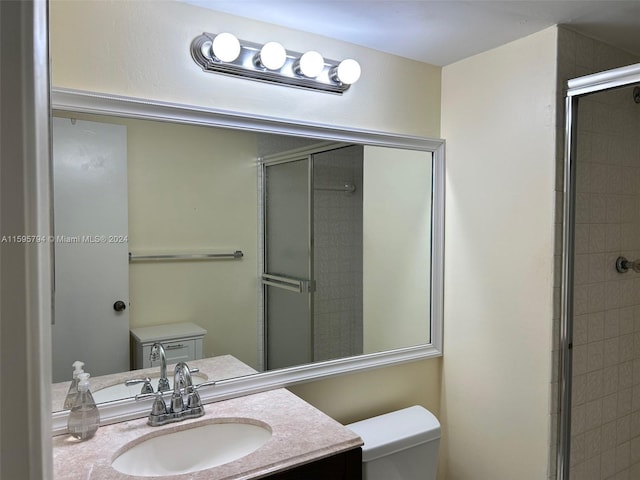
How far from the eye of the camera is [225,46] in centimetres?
153

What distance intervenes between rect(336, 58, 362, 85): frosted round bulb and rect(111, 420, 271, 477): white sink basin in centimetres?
128

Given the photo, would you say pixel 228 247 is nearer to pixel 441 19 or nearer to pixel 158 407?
pixel 158 407

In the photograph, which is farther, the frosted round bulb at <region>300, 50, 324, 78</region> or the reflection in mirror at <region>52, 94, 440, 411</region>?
the frosted round bulb at <region>300, 50, 324, 78</region>

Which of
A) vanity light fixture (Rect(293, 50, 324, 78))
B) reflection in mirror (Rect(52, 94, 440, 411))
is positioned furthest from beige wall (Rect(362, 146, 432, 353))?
vanity light fixture (Rect(293, 50, 324, 78))

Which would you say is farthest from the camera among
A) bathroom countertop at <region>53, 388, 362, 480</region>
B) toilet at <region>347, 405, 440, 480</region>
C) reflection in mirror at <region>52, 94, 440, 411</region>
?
toilet at <region>347, 405, 440, 480</region>

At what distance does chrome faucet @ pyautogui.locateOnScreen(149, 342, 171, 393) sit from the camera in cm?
150

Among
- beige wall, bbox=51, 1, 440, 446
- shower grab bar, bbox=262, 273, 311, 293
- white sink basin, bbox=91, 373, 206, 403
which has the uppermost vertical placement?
beige wall, bbox=51, 1, 440, 446

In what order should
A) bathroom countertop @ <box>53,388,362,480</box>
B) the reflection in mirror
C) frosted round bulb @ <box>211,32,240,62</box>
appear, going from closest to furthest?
bathroom countertop @ <box>53,388,362,480</box> → the reflection in mirror → frosted round bulb @ <box>211,32,240,62</box>

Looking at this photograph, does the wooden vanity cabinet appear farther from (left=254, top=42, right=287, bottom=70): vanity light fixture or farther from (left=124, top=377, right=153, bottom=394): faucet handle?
(left=254, top=42, right=287, bottom=70): vanity light fixture

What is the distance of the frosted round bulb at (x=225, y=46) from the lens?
60.0 inches

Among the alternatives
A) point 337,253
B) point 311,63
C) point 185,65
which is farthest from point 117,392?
point 311,63

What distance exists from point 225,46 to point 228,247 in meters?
0.68

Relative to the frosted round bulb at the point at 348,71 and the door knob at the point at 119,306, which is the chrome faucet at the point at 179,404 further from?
the frosted round bulb at the point at 348,71

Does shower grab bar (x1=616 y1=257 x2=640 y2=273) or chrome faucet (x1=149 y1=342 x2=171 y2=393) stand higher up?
shower grab bar (x1=616 y1=257 x2=640 y2=273)
